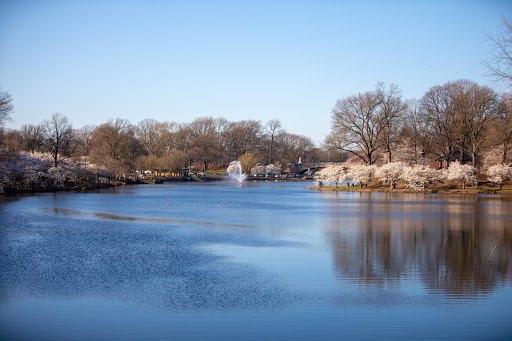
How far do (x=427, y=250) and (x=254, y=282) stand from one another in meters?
7.79

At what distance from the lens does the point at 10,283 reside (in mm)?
11633

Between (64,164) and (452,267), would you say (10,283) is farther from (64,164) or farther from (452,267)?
(64,164)

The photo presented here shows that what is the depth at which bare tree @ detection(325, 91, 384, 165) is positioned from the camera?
191ft

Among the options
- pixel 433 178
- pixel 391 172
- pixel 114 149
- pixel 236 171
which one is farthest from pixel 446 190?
pixel 236 171

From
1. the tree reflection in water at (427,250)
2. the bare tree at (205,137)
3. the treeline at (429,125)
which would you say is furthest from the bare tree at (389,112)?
the bare tree at (205,137)

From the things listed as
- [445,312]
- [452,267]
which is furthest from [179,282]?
[452,267]

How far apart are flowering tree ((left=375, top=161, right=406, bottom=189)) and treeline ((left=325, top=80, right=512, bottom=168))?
3281 millimetres

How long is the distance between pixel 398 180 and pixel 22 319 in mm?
54678

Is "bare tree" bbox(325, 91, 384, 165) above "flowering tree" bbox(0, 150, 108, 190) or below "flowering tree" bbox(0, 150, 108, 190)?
above

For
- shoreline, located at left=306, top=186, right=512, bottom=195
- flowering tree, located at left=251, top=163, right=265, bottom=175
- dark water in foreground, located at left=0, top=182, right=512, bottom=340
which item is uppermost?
flowering tree, located at left=251, top=163, right=265, bottom=175

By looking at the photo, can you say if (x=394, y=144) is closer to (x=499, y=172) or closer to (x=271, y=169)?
(x=499, y=172)

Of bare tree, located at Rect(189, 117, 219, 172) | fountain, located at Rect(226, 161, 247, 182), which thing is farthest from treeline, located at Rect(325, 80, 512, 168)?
bare tree, located at Rect(189, 117, 219, 172)

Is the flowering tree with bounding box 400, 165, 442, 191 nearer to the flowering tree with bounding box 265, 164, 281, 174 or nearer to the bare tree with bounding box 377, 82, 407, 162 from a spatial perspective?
the bare tree with bounding box 377, 82, 407, 162

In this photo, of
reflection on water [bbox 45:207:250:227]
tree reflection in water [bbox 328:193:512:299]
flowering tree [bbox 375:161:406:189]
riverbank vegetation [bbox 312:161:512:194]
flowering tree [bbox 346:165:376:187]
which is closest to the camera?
tree reflection in water [bbox 328:193:512:299]
